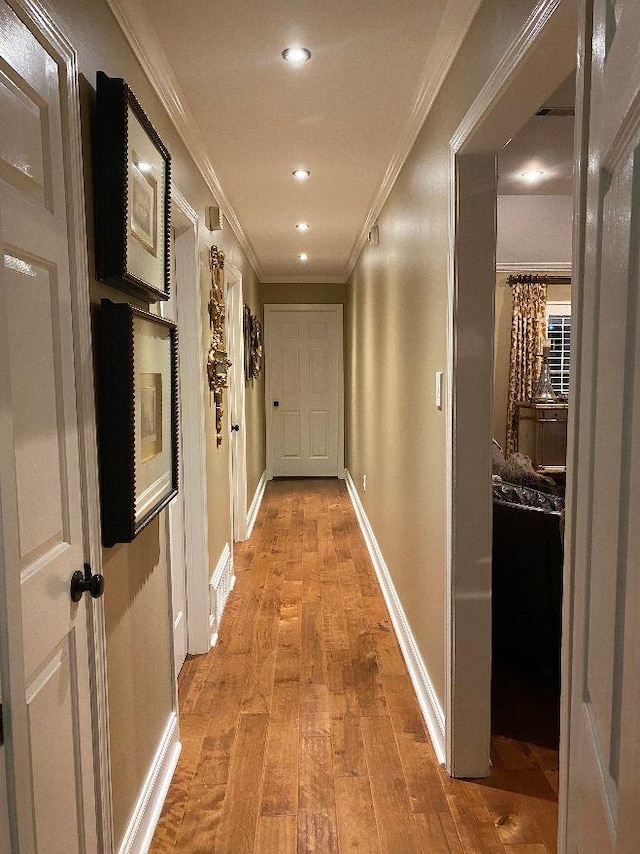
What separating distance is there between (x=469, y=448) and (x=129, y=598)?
3.85 ft

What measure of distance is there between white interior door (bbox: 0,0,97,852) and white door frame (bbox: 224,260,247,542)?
3.20m

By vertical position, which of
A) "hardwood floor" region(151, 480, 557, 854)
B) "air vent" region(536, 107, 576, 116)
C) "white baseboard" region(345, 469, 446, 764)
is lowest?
"hardwood floor" region(151, 480, 557, 854)

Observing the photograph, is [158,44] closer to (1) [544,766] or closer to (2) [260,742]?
(2) [260,742]

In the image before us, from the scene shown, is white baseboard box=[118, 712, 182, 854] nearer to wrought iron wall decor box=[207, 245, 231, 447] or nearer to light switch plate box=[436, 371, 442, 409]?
light switch plate box=[436, 371, 442, 409]

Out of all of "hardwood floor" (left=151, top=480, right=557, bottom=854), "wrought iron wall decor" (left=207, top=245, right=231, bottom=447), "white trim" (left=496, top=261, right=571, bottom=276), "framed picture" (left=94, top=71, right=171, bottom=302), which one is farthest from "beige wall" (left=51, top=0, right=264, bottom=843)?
"white trim" (left=496, top=261, right=571, bottom=276)

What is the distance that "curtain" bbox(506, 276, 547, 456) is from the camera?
6.69 metres

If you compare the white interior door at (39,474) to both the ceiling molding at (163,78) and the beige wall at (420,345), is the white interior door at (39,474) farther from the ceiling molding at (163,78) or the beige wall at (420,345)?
the beige wall at (420,345)

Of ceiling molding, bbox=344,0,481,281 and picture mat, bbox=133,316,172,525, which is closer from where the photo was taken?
picture mat, bbox=133,316,172,525

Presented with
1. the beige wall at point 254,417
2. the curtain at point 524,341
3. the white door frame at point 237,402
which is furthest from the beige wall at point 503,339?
the white door frame at point 237,402

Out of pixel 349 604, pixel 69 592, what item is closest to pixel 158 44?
pixel 69 592

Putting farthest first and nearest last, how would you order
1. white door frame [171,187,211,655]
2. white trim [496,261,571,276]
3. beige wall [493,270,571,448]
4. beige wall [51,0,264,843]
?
beige wall [493,270,571,448]
white trim [496,261,571,276]
white door frame [171,187,211,655]
beige wall [51,0,264,843]

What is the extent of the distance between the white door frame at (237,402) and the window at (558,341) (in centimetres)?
370

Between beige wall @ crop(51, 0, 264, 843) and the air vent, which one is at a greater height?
the air vent

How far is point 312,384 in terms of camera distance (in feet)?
25.0
